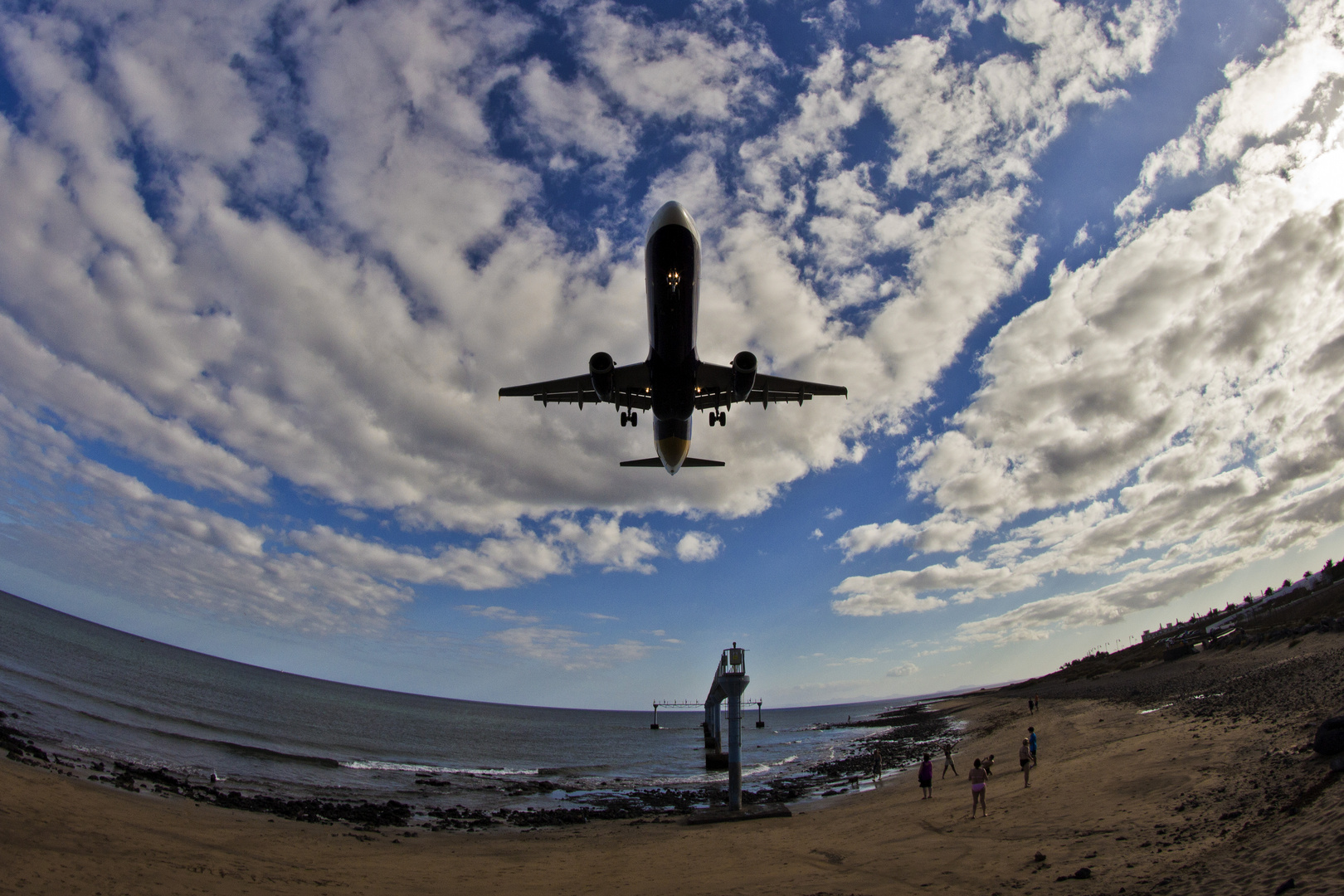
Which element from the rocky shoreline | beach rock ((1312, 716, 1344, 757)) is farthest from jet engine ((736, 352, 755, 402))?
the rocky shoreline

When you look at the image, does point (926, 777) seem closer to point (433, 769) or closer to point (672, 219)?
point (672, 219)

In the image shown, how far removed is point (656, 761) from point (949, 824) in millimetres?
47608

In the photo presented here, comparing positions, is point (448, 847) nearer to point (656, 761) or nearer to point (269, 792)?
point (269, 792)

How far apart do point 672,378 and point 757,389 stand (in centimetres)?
630

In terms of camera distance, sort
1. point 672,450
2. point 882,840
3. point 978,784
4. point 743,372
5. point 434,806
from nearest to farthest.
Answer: point 978,784, point 882,840, point 743,372, point 672,450, point 434,806

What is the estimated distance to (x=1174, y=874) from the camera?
29.4 ft

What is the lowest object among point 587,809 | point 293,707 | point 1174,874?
point 293,707

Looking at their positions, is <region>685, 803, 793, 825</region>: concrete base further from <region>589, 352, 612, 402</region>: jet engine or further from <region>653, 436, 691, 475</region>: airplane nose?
<region>589, 352, 612, 402</region>: jet engine

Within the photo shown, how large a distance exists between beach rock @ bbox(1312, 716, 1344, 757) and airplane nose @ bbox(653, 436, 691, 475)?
2058cm

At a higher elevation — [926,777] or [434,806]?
[926,777]

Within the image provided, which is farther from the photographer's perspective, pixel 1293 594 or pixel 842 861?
pixel 1293 594

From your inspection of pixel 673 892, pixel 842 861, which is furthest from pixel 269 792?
pixel 842 861

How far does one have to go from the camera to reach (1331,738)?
12.0 m

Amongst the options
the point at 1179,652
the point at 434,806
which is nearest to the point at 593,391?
the point at 434,806
